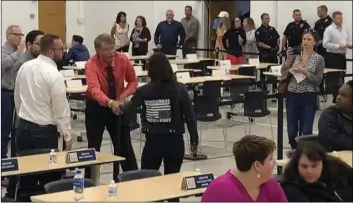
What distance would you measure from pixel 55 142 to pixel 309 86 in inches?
114

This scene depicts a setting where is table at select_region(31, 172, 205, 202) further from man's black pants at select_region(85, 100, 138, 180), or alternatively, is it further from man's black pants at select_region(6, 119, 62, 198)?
man's black pants at select_region(85, 100, 138, 180)

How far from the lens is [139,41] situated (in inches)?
648

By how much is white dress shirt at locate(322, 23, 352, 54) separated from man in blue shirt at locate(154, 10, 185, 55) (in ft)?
15.0

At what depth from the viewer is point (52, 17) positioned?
1881cm

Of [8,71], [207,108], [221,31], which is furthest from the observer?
[221,31]

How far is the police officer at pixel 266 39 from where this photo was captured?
47.6 ft

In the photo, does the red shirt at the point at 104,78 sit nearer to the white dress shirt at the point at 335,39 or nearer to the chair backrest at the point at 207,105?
the chair backrest at the point at 207,105

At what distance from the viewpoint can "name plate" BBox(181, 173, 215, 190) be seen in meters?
4.54

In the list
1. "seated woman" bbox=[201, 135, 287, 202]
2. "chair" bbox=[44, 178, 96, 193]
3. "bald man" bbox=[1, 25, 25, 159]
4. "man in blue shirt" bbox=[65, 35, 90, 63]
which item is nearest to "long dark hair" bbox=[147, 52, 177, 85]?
"chair" bbox=[44, 178, 96, 193]

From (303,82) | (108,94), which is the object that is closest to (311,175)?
(108,94)

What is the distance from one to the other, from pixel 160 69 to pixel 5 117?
268cm

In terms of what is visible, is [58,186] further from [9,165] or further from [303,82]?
[303,82]

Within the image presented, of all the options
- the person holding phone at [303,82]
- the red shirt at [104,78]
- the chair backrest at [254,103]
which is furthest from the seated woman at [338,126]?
the chair backrest at [254,103]

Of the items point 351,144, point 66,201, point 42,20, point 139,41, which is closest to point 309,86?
point 351,144
